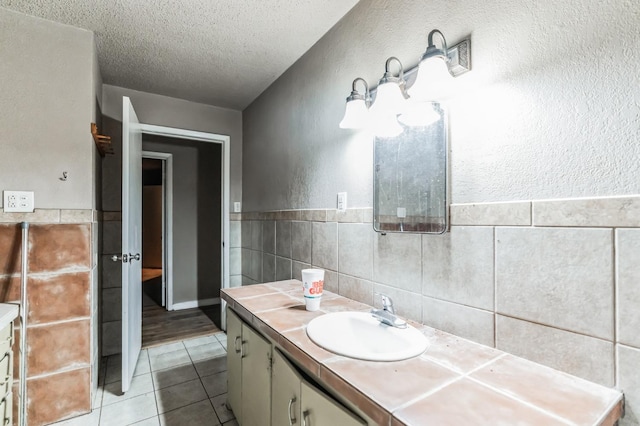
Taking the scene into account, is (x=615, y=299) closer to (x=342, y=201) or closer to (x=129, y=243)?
(x=342, y=201)

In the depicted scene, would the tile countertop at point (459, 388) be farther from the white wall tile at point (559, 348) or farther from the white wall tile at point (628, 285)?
the white wall tile at point (628, 285)

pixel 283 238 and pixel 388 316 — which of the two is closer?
pixel 388 316

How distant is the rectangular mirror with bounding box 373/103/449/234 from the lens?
1.19 m

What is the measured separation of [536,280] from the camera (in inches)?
36.0

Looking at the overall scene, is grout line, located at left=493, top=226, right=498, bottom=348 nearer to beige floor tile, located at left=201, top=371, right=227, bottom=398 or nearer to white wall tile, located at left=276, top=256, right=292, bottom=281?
white wall tile, located at left=276, top=256, right=292, bottom=281

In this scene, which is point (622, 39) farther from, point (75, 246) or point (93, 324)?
point (93, 324)

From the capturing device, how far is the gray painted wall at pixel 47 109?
67.2 inches

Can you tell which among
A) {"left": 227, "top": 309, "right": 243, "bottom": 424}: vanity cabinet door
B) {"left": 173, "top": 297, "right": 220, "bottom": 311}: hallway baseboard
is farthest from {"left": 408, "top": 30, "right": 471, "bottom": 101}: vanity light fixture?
{"left": 173, "top": 297, "right": 220, "bottom": 311}: hallway baseboard

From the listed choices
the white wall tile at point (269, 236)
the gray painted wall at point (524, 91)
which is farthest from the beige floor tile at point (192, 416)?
the gray painted wall at point (524, 91)

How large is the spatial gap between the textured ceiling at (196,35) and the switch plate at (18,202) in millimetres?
1006

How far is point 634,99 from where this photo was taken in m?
0.76

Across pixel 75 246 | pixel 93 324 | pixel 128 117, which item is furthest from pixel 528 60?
pixel 93 324

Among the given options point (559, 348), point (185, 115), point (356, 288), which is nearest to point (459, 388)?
point (559, 348)

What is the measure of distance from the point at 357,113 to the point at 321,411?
46.1 inches
